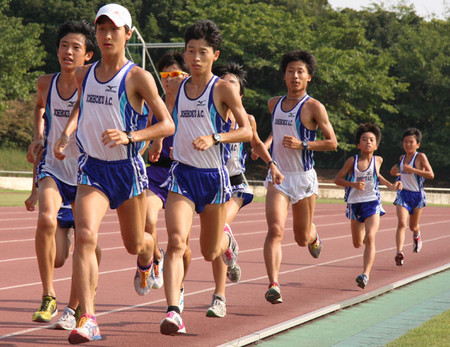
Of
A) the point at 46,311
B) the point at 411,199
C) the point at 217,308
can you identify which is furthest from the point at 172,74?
the point at 411,199

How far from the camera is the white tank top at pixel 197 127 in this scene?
231 inches

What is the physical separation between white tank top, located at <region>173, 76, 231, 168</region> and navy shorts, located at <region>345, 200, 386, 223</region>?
4.25 meters

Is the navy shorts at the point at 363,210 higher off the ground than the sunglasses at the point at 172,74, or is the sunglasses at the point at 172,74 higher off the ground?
the sunglasses at the point at 172,74

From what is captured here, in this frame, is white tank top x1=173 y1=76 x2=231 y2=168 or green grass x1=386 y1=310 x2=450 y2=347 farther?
white tank top x1=173 y1=76 x2=231 y2=168

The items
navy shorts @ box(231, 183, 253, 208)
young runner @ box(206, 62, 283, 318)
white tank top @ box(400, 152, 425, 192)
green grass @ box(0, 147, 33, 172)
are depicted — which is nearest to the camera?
young runner @ box(206, 62, 283, 318)

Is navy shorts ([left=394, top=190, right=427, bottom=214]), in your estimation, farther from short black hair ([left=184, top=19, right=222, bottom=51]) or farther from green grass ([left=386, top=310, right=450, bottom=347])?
short black hair ([left=184, top=19, right=222, bottom=51])

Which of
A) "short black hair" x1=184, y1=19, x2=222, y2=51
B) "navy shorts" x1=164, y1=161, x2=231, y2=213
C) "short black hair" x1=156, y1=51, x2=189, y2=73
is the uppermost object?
"short black hair" x1=184, y1=19, x2=222, y2=51

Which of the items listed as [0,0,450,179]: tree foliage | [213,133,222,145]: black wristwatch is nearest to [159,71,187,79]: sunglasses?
[213,133,222,145]: black wristwatch

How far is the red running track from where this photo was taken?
5965 mm

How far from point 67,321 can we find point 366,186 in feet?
16.6

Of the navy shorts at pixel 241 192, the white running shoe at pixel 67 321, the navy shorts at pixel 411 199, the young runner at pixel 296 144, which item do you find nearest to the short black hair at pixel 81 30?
the navy shorts at pixel 241 192

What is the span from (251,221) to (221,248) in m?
13.1

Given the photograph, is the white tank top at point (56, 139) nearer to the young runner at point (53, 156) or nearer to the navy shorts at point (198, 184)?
the young runner at point (53, 156)

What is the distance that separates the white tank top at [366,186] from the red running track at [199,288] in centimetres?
95
